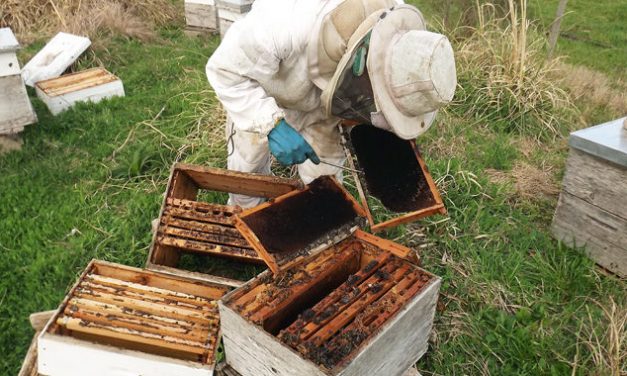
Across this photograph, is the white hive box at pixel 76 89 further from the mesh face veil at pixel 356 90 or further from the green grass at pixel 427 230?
the mesh face veil at pixel 356 90

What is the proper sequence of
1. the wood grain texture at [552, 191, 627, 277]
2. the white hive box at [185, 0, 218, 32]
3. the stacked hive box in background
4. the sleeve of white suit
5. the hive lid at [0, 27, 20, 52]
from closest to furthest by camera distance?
the sleeve of white suit, the wood grain texture at [552, 191, 627, 277], the hive lid at [0, 27, 20, 52], the stacked hive box in background, the white hive box at [185, 0, 218, 32]

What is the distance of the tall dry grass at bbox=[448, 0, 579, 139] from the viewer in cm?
479

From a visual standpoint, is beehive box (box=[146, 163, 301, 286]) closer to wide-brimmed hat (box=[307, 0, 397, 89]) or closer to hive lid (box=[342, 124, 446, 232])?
hive lid (box=[342, 124, 446, 232])

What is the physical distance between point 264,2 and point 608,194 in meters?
2.09

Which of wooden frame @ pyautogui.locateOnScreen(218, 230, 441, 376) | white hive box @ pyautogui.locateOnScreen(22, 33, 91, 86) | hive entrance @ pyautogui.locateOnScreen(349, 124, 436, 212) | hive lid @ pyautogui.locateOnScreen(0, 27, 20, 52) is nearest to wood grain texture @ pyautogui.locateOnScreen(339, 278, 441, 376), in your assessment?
wooden frame @ pyautogui.locateOnScreen(218, 230, 441, 376)

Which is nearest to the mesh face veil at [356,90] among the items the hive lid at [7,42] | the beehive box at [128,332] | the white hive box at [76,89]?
the beehive box at [128,332]

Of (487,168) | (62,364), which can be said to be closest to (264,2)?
(62,364)

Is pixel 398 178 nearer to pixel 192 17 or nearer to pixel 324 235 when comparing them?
pixel 324 235

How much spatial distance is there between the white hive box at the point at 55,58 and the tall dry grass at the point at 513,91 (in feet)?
13.3

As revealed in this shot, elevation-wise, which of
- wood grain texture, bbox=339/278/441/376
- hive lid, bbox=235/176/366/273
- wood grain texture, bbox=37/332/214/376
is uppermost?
hive lid, bbox=235/176/366/273

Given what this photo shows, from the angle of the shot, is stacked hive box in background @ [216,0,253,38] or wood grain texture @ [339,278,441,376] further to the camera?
stacked hive box in background @ [216,0,253,38]

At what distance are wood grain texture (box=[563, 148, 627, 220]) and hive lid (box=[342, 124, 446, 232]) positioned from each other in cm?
104

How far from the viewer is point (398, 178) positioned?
2.68 meters

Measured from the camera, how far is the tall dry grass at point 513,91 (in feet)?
15.7
